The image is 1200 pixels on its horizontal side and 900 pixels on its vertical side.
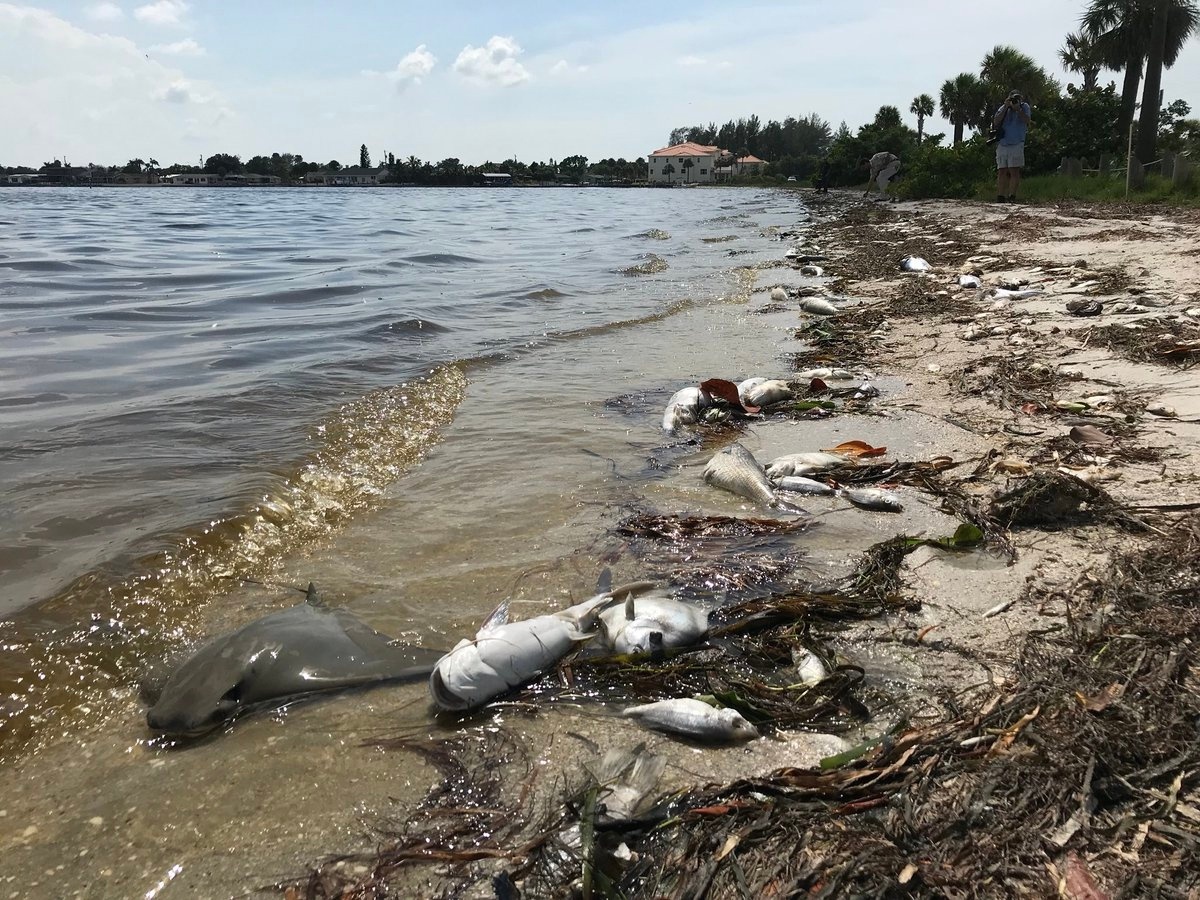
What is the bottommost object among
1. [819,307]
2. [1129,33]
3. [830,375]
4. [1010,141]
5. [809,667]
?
[809,667]

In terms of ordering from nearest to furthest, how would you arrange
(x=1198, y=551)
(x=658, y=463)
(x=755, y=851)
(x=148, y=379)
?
(x=755, y=851), (x=1198, y=551), (x=658, y=463), (x=148, y=379)

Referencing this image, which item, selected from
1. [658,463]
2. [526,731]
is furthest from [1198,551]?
[658,463]

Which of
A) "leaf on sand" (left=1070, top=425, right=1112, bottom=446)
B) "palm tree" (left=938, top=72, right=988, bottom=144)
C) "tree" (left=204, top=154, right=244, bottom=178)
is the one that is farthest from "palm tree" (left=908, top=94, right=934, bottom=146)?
"tree" (left=204, top=154, right=244, bottom=178)

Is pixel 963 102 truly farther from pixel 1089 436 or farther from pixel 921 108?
pixel 1089 436

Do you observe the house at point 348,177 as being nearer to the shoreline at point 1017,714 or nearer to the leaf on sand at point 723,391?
the leaf on sand at point 723,391

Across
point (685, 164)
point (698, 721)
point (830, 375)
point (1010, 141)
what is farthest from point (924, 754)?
point (685, 164)

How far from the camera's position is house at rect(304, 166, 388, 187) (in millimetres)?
132250

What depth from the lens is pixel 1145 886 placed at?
1430 mm

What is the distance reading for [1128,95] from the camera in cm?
2659

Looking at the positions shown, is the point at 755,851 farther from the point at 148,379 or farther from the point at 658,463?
the point at 148,379

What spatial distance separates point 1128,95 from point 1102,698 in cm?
3279

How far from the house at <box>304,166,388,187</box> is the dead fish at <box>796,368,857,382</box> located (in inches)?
5470

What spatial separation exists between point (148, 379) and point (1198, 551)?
750 centimetres

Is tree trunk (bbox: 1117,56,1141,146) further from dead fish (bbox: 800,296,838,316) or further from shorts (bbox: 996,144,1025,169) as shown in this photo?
dead fish (bbox: 800,296,838,316)
